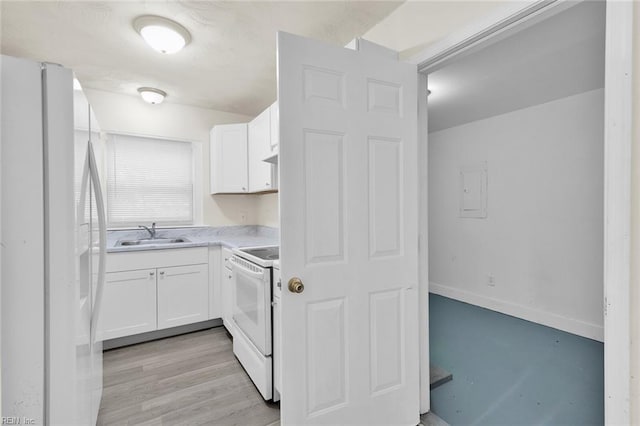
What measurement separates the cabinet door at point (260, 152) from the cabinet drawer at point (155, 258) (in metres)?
0.88

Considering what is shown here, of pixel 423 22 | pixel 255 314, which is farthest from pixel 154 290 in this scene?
pixel 423 22

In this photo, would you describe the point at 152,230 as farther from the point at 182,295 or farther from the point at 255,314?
the point at 255,314

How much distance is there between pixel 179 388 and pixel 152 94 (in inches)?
108

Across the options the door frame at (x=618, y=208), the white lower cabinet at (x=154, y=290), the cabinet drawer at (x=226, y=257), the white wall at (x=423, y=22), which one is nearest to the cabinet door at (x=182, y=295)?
the white lower cabinet at (x=154, y=290)

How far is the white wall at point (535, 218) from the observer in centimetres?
291

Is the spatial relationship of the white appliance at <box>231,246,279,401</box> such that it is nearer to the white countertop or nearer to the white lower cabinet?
the white countertop

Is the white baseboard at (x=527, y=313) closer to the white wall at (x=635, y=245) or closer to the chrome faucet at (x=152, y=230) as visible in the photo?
the white wall at (x=635, y=245)

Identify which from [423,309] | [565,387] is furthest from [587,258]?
[423,309]

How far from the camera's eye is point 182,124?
366 centimetres

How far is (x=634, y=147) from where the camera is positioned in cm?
93

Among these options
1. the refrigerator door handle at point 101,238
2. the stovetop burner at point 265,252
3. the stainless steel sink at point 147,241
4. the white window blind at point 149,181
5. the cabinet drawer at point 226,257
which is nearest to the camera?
the refrigerator door handle at point 101,238

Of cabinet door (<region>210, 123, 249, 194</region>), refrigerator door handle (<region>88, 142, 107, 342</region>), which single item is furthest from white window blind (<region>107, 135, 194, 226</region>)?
refrigerator door handle (<region>88, 142, 107, 342</region>)

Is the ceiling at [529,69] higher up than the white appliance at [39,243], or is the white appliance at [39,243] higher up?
the ceiling at [529,69]

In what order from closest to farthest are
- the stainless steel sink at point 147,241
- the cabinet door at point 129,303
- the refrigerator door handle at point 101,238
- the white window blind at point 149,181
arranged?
the refrigerator door handle at point 101,238
the cabinet door at point 129,303
the stainless steel sink at point 147,241
the white window blind at point 149,181
